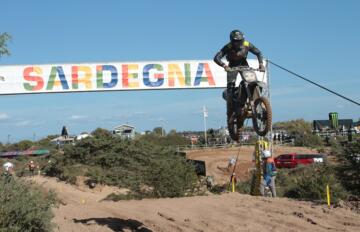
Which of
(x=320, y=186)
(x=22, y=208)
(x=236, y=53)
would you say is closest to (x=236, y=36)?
(x=236, y=53)

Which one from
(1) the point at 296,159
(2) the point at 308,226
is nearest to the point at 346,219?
(2) the point at 308,226

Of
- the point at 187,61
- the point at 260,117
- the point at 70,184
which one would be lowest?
the point at 70,184

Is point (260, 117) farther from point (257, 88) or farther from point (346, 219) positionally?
point (346, 219)

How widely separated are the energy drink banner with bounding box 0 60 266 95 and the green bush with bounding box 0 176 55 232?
11724 mm

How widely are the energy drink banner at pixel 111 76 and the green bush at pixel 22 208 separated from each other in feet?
38.5

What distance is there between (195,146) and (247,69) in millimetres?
50518

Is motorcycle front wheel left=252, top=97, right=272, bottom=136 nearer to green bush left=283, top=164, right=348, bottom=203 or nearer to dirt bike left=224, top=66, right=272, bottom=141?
dirt bike left=224, top=66, right=272, bottom=141

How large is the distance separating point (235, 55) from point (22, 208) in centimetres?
487

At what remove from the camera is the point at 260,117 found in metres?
8.34

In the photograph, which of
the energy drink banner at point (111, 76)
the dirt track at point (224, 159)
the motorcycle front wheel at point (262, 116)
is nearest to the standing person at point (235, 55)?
the motorcycle front wheel at point (262, 116)

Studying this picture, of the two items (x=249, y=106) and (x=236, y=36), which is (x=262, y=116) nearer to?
(x=249, y=106)

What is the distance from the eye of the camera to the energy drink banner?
71.7 feet

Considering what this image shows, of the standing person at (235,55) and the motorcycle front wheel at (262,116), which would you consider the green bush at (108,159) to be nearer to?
the standing person at (235,55)

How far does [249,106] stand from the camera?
8594mm
